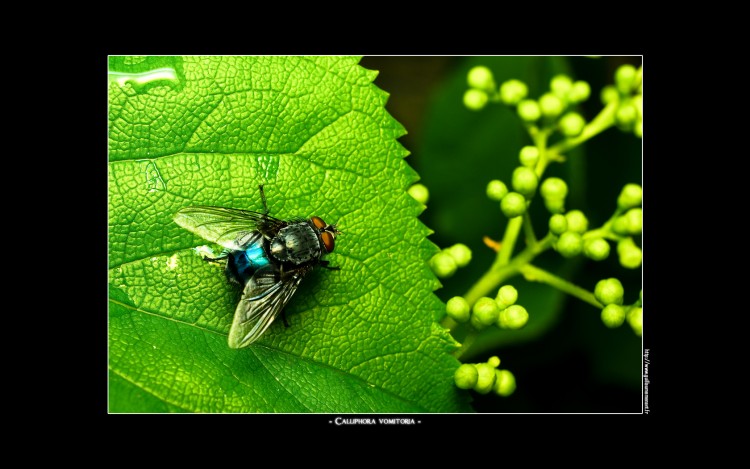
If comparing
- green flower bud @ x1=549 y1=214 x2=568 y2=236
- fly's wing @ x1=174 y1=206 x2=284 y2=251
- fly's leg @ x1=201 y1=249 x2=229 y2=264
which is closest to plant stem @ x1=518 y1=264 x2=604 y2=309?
green flower bud @ x1=549 y1=214 x2=568 y2=236

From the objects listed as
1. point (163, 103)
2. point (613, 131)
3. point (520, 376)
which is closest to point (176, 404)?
point (163, 103)

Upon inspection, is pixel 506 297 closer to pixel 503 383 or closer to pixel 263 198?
pixel 503 383

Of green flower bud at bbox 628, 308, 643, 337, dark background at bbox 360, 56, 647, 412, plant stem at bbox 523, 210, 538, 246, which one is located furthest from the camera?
dark background at bbox 360, 56, 647, 412

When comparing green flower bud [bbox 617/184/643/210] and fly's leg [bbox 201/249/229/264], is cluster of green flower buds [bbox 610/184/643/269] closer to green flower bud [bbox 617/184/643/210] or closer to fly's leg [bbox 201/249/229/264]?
green flower bud [bbox 617/184/643/210]

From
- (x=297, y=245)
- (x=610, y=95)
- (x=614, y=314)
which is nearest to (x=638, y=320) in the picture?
(x=614, y=314)

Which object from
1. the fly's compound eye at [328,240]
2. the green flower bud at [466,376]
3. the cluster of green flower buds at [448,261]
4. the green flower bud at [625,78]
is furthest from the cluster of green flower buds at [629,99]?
the fly's compound eye at [328,240]

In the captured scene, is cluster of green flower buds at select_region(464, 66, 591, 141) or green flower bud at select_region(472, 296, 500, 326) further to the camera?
cluster of green flower buds at select_region(464, 66, 591, 141)

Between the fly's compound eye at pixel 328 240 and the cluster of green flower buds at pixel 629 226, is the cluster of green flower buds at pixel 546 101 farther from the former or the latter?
the fly's compound eye at pixel 328 240
